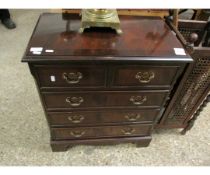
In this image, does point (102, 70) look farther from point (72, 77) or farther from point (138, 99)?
point (138, 99)

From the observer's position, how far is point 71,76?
87cm

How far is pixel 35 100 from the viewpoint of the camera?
1.66 m

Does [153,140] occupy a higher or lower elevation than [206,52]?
lower

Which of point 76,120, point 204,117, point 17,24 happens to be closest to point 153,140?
point 204,117

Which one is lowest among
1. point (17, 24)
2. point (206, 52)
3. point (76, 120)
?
point (17, 24)

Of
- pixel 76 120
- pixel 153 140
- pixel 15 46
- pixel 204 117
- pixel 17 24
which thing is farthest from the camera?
pixel 17 24

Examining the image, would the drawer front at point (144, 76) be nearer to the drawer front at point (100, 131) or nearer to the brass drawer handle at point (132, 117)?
the brass drawer handle at point (132, 117)

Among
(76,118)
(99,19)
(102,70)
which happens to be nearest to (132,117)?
(76,118)

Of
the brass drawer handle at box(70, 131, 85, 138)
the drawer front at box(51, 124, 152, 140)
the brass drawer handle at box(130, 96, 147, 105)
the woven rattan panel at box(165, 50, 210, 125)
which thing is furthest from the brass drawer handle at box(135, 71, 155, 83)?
the brass drawer handle at box(70, 131, 85, 138)

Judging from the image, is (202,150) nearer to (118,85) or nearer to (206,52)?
(206,52)

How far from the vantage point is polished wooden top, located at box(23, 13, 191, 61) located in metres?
0.80

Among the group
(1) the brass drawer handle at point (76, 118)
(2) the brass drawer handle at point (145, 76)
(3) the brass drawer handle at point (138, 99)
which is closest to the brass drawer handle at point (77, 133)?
(1) the brass drawer handle at point (76, 118)

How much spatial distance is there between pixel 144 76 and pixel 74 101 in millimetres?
365

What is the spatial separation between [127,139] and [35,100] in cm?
83
